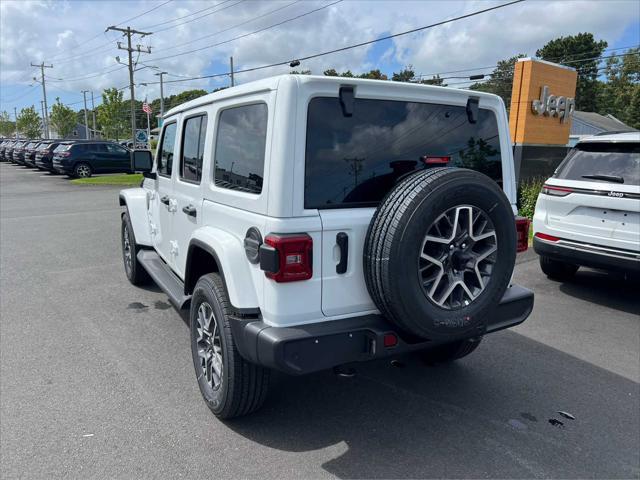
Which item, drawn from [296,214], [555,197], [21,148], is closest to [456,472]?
[296,214]

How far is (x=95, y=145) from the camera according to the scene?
71.8ft

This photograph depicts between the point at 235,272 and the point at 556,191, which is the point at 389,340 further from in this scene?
the point at 556,191

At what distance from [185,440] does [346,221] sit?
1630 millimetres

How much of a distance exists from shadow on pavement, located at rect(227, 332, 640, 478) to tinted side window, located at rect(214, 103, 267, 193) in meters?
1.53

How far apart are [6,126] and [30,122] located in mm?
21742

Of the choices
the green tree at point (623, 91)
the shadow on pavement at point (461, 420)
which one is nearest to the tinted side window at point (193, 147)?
the shadow on pavement at point (461, 420)

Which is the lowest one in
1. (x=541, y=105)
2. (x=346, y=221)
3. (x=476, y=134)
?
(x=346, y=221)

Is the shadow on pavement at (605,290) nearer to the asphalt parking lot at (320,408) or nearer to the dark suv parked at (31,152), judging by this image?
the asphalt parking lot at (320,408)

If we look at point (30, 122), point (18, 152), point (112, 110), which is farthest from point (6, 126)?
point (18, 152)

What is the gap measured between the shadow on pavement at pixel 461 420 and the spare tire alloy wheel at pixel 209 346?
0.34m

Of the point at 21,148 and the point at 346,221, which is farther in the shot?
the point at 21,148

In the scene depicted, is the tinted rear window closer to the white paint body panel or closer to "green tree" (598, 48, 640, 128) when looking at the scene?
the white paint body panel

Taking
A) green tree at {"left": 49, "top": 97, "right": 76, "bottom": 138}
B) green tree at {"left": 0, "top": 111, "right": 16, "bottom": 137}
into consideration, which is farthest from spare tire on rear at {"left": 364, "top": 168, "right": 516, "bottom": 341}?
green tree at {"left": 0, "top": 111, "right": 16, "bottom": 137}

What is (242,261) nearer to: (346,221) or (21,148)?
(346,221)
